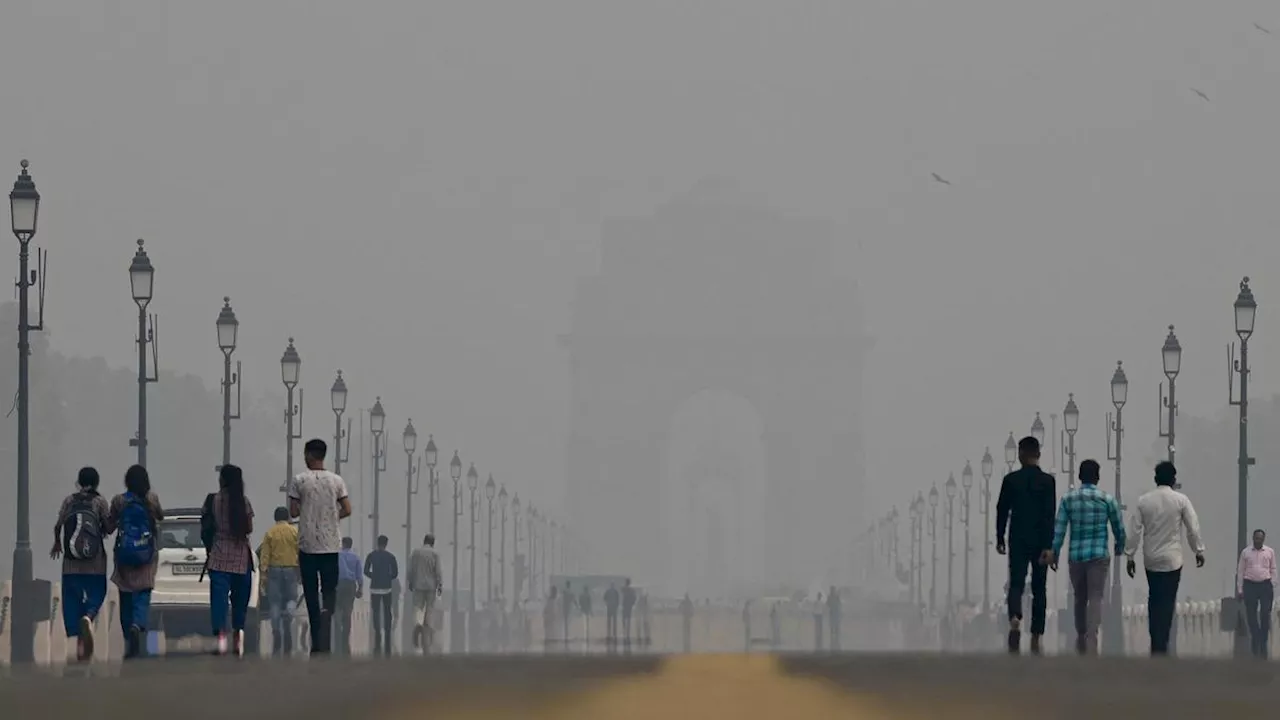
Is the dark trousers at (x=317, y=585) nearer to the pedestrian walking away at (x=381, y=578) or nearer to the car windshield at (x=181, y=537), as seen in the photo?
the car windshield at (x=181, y=537)

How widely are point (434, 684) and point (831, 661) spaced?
4.61 metres

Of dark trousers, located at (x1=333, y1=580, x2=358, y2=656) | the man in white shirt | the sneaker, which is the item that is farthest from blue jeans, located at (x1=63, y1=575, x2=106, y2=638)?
dark trousers, located at (x1=333, y1=580, x2=358, y2=656)

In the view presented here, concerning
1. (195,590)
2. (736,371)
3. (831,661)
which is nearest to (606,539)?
(736,371)

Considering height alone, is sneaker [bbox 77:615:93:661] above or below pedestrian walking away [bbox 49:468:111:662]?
below

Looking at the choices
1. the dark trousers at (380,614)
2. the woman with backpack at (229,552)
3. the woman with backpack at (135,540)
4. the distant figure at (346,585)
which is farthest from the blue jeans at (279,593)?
the dark trousers at (380,614)

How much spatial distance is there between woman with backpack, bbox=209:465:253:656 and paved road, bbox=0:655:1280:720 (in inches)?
167

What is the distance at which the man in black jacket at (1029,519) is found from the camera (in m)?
26.1

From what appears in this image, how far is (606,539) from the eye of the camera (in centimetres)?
17175

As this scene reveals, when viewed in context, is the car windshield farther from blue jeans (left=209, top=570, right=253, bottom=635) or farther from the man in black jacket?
the man in black jacket

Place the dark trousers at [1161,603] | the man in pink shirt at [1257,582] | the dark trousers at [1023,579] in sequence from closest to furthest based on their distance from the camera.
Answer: the dark trousers at [1023,579]
the dark trousers at [1161,603]
the man in pink shirt at [1257,582]

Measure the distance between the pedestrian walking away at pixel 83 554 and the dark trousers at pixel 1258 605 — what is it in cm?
1688

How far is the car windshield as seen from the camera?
36844mm

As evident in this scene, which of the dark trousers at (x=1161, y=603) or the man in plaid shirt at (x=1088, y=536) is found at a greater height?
the man in plaid shirt at (x=1088, y=536)

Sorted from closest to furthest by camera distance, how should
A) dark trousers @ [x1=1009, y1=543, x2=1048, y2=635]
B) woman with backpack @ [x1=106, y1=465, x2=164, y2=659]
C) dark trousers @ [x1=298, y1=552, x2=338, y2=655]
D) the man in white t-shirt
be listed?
1. the man in white t-shirt
2. dark trousers @ [x1=1009, y1=543, x2=1048, y2=635]
3. dark trousers @ [x1=298, y1=552, x2=338, y2=655]
4. woman with backpack @ [x1=106, y1=465, x2=164, y2=659]
